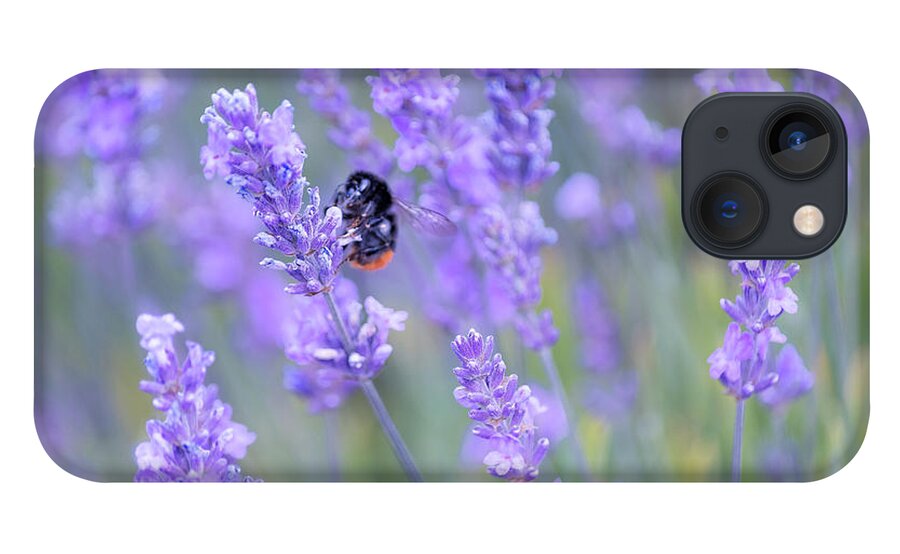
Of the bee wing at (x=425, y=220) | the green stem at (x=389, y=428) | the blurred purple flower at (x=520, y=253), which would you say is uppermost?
the bee wing at (x=425, y=220)

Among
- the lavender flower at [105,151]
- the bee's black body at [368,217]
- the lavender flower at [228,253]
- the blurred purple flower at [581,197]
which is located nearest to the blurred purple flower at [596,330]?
the blurred purple flower at [581,197]

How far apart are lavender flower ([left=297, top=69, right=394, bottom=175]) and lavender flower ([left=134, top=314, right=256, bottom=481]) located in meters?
0.42

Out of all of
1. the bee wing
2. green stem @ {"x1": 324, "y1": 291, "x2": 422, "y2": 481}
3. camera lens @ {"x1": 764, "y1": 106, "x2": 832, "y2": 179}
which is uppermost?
camera lens @ {"x1": 764, "y1": 106, "x2": 832, "y2": 179}

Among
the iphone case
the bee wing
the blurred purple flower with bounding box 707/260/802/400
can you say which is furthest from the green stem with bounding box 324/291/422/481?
the blurred purple flower with bounding box 707/260/802/400

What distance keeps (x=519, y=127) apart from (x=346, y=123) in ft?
0.95

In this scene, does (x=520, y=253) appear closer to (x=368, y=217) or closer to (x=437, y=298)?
(x=437, y=298)

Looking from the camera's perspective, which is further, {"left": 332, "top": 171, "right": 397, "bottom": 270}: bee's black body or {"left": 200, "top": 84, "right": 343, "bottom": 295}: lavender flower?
{"left": 332, "top": 171, "right": 397, "bottom": 270}: bee's black body

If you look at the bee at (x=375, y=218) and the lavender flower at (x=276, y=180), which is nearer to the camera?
the lavender flower at (x=276, y=180)

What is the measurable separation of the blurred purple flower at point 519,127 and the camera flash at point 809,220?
41cm

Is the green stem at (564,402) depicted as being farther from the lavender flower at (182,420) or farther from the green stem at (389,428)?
the lavender flower at (182,420)

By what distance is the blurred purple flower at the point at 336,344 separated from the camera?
75.2 inches

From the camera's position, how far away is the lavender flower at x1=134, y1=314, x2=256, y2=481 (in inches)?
76.4

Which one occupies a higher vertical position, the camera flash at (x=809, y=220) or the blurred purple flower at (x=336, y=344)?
the camera flash at (x=809, y=220)

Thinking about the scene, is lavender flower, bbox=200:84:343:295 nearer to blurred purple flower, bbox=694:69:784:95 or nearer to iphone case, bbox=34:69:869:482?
iphone case, bbox=34:69:869:482
